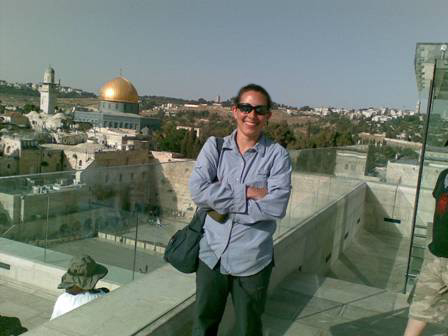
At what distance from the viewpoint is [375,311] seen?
3.58 meters

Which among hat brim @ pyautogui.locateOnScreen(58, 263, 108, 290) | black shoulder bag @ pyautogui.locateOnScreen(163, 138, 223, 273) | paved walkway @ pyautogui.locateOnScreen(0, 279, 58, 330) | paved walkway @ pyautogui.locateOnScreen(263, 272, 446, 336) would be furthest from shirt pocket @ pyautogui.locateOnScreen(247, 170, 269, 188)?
paved walkway @ pyautogui.locateOnScreen(0, 279, 58, 330)

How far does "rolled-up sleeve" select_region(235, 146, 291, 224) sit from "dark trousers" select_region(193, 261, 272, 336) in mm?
242

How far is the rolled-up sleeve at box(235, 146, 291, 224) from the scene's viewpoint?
1.94 metres

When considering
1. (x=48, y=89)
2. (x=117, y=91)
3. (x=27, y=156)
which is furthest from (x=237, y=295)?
(x=48, y=89)

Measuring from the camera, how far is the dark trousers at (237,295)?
6.43 ft

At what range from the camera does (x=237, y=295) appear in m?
1.98

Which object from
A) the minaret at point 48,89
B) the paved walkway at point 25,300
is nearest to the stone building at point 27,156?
the minaret at point 48,89

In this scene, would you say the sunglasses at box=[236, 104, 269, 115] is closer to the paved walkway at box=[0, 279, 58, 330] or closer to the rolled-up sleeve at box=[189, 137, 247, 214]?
the rolled-up sleeve at box=[189, 137, 247, 214]

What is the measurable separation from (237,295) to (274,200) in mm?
454

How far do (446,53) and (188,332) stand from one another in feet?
11.4

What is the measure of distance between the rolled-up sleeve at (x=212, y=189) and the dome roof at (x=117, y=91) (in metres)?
63.0

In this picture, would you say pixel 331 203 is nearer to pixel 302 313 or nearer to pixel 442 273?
pixel 302 313

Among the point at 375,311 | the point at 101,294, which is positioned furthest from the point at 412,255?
the point at 101,294

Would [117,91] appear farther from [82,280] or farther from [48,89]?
[82,280]
